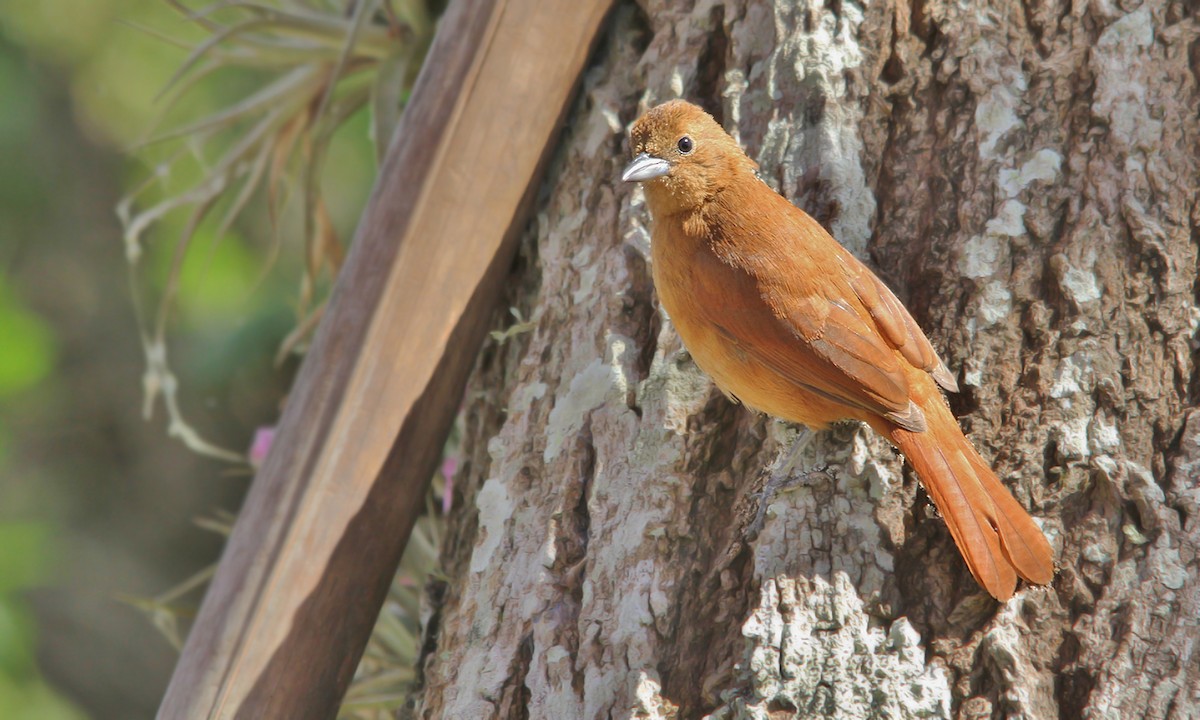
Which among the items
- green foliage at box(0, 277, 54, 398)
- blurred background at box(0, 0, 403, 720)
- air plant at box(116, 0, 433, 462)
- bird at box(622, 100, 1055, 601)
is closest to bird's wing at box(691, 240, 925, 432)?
bird at box(622, 100, 1055, 601)

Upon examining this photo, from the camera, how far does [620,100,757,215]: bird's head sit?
213cm

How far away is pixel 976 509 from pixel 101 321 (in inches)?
178

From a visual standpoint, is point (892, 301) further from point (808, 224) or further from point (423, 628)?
point (423, 628)

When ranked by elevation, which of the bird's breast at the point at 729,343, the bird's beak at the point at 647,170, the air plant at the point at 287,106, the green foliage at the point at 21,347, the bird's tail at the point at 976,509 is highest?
the air plant at the point at 287,106

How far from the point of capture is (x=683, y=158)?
2133 mm

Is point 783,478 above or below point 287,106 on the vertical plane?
below

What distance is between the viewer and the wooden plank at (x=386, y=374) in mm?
2271

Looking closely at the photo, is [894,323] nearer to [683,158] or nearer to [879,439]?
[879,439]

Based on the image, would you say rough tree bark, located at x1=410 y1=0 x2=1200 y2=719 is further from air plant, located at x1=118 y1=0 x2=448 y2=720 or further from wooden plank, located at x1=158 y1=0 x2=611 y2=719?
air plant, located at x1=118 y1=0 x2=448 y2=720

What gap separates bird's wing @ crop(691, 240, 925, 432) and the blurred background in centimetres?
308

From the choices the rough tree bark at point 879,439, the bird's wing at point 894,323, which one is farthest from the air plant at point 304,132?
the bird's wing at point 894,323

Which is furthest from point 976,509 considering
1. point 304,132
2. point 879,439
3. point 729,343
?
point 304,132

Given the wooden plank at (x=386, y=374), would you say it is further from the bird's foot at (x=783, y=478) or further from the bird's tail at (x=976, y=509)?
the bird's tail at (x=976, y=509)

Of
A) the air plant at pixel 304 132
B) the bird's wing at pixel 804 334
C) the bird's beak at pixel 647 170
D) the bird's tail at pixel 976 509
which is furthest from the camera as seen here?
the air plant at pixel 304 132
